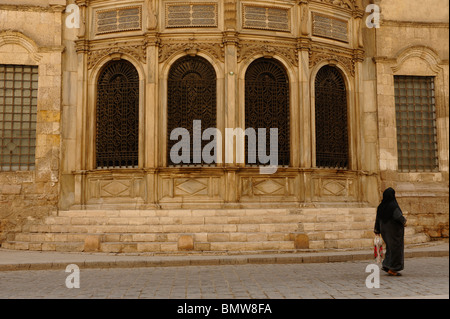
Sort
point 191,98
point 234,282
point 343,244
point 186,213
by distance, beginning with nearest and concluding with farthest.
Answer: point 234,282 < point 343,244 < point 186,213 < point 191,98

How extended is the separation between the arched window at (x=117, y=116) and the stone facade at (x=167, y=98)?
0.22 m

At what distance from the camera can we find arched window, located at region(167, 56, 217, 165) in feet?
49.2

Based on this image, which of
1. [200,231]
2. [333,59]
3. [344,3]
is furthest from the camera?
[344,3]

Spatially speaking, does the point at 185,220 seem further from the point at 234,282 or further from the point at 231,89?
the point at 234,282

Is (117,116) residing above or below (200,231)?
above

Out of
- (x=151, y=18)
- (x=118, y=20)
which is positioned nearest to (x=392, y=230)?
(x=151, y=18)

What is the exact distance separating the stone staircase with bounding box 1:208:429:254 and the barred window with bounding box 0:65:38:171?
6.90 ft

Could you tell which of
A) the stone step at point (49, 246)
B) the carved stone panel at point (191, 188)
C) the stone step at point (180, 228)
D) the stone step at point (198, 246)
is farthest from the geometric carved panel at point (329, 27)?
the stone step at point (49, 246)

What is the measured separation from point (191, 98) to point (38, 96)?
477 centimetres

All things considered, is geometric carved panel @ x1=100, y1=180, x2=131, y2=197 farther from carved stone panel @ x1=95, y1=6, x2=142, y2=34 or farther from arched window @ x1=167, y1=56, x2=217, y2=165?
carved stone panel @ x1=95, y1=6, x2=142, y2=34

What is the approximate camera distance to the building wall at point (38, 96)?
1557 cm

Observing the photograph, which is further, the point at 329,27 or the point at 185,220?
the point at 329,27

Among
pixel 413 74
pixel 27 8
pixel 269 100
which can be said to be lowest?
pixel 269 100

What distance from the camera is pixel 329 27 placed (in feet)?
53.9
